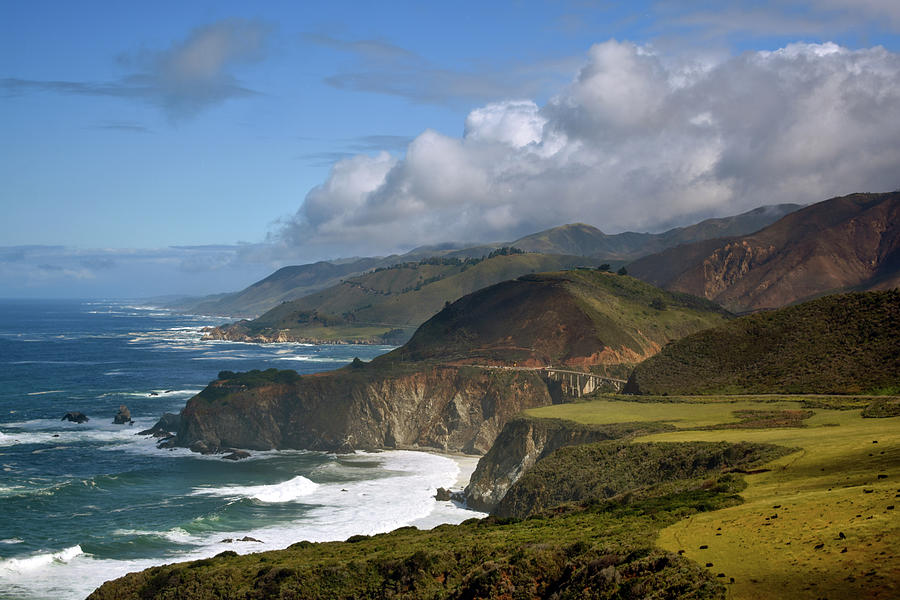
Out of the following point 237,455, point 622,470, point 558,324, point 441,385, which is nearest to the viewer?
point 622,470

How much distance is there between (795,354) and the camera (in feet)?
282

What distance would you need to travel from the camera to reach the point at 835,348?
83062 millimetres

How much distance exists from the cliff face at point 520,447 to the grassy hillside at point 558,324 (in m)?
51.3

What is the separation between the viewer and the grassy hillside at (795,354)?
77.1m

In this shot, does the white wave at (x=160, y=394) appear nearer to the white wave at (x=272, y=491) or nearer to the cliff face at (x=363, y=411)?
the cliff face at (x=363, y=411)

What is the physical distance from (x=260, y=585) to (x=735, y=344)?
71.7m

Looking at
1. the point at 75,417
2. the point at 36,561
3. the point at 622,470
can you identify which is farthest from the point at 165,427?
the point at 622,470

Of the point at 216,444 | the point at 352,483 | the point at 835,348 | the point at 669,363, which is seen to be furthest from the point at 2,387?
the point at 835,348

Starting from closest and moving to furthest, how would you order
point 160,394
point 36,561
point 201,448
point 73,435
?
point 36,561
point 201,448
point 73,435
point 160,394

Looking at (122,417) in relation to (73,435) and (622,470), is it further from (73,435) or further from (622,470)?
(622,470)

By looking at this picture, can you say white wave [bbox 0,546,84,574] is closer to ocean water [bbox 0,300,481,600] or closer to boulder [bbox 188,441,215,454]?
ocean water [bbox 0,300,481,600]

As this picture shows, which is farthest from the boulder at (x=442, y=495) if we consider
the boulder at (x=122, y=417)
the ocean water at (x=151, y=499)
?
the boulder at (x=122, y=417)

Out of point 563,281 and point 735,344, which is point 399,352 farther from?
point 735,344

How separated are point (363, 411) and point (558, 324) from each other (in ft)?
158
